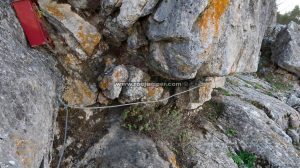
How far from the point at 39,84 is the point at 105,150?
174 centimetres

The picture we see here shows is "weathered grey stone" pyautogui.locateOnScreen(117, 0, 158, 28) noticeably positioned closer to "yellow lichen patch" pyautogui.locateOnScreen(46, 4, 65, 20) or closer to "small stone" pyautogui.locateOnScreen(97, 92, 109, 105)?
"yellow lichen patch" pyautogui.locateOnScreen(46, 4, 65, 20)

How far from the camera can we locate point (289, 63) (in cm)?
1619

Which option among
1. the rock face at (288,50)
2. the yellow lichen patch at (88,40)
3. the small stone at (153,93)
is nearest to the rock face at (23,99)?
the yellow lichen patch at (88,40)

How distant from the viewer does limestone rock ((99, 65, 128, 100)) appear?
21.3 feet

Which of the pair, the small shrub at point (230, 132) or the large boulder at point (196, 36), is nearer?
the large boulder at point (196, 36)

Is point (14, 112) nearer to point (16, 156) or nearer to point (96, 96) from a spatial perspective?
point (16, 156)

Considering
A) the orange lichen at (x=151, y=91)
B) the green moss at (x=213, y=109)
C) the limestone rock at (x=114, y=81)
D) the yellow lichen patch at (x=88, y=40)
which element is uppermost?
the yellow lichen patch at (x=88, y=40)

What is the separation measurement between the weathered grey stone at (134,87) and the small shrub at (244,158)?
8.73 ft

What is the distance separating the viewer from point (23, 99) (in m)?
5.20

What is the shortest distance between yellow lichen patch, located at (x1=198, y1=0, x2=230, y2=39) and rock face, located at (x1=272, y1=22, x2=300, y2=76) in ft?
37.0

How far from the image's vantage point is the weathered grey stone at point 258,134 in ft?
26.2

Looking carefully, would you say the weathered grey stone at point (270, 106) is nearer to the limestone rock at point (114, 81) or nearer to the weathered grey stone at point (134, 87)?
the weathered grey stone at point (134, 87)

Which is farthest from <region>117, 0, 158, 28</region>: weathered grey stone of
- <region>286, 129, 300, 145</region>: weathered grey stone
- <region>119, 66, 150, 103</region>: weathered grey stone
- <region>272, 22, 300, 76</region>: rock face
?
<region>272, 22, 300, 76</region>: rock face

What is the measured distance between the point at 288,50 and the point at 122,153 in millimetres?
12648
